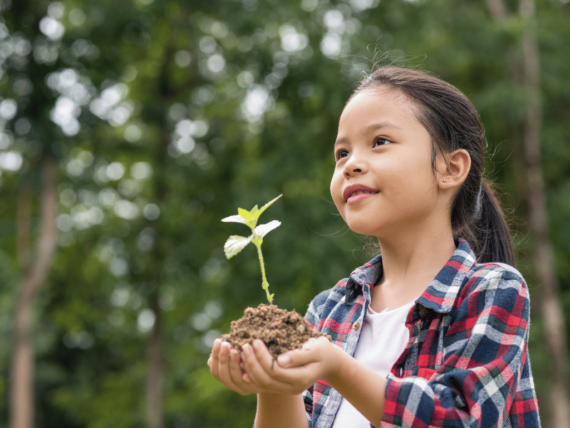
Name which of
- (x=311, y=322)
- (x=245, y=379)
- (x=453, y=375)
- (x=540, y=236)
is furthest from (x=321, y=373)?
(x=540, y=236)

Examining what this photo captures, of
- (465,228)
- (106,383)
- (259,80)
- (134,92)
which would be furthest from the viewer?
(106,383)

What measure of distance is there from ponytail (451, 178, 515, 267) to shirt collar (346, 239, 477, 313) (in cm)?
10

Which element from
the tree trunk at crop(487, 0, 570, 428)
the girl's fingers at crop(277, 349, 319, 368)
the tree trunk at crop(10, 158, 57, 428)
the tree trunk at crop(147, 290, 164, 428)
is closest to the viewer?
the girl's fingers at crop(277, 349, 319, 368)

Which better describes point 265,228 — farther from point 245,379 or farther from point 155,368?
point 155,368

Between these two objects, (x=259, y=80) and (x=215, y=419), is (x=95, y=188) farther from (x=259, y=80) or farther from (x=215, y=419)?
(x=215, y=419)

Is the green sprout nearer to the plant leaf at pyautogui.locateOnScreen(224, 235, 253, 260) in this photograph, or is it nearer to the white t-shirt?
the plant leaf at pyautogui.locateOnScreen(224, 235, 253, 260)

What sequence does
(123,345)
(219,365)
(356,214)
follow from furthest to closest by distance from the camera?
(123,345)
(356,214)
(219,365)

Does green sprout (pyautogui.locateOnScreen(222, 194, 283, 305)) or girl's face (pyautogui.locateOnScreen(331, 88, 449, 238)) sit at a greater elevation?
girl's face (pyautogui.locateOnScreen(331, 88, 449, 238))

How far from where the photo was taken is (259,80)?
9289mm

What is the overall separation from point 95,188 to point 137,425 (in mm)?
6208

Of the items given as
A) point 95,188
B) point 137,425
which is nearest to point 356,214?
point 95,188

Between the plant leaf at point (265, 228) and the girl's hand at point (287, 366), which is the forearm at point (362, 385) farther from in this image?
the plant leaf at point (265, 228)

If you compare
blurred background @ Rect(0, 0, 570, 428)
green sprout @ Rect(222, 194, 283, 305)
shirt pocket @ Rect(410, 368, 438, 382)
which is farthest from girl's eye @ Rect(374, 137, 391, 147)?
blurred background @ Rect(0, 0, 570, 428)

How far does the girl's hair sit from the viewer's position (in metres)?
1.72
